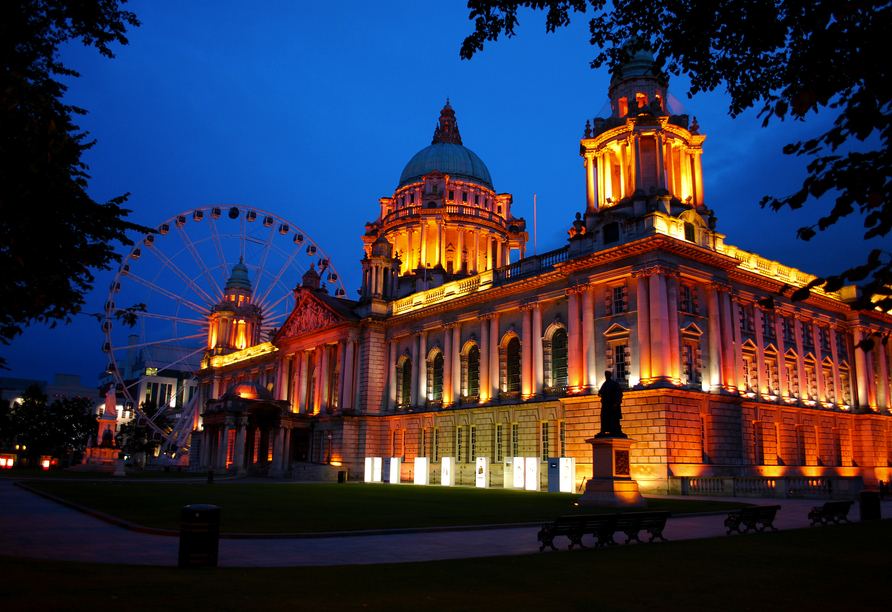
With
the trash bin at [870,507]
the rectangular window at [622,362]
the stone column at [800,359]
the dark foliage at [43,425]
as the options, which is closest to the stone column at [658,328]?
the rectangular window at [622,362]

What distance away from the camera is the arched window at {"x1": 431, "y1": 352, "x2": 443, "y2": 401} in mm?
59581

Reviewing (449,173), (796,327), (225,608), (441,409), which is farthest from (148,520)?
(449,173)

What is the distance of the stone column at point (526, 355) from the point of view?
49.2 m

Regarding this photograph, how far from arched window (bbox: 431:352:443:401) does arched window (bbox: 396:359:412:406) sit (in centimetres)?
321

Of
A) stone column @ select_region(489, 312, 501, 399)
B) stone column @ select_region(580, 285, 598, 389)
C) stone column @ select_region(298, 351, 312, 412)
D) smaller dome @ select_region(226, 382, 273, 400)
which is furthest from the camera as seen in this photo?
stone column @ select_region(298, 351, 312, 412)

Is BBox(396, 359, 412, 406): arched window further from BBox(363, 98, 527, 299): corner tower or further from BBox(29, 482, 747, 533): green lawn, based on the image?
BBox(29, 482, 747, 533): green lawn

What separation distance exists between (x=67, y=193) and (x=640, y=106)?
40.5 metres

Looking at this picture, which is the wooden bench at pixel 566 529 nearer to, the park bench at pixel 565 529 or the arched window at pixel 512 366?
the park bench at pixel 565 529

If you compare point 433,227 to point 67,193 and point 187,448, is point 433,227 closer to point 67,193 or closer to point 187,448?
point 187,448

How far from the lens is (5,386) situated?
173750mm

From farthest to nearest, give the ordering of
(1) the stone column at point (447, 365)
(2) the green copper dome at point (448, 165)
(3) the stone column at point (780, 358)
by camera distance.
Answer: (2) the green copper dome at point (448, 165)
(1) the stone column at point (447, 365)
(3) the stone column at point (780, 358)

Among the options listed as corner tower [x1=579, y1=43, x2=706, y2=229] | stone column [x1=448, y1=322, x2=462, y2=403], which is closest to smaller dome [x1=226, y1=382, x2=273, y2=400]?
stone column [x1=448, y1=322, x2=462, y2=403]

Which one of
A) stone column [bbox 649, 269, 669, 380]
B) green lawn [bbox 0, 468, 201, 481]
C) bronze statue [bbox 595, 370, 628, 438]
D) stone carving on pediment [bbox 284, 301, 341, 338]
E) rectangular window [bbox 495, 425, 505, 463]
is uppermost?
stone carving on pediment [bbox 284, 301, 341, 338]

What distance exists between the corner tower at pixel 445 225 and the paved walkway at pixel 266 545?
2248 inches
